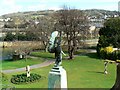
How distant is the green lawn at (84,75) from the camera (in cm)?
2109

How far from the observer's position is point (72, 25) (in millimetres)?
35438

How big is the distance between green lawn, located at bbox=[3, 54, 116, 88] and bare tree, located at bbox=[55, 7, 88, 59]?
2.81 m

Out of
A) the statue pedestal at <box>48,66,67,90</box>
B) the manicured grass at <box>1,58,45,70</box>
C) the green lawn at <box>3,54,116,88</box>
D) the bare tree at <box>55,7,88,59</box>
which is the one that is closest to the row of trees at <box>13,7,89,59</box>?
the bare tree at <box>55,7,88,59</box>

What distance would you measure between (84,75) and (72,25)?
11755mm

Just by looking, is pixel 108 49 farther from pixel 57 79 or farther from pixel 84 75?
pixel 57 79

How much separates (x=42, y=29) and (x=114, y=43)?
11547 mm

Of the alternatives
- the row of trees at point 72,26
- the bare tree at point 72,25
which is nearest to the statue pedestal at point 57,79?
the row of trees at point 72,26

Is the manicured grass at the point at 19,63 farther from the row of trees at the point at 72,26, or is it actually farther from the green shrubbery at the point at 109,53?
the green shrubbery at the point at 109,53

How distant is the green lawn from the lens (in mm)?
21094

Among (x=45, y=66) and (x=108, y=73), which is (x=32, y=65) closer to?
(x=45, y=66)

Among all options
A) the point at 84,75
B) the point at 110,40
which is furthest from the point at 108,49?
the point at 84,75

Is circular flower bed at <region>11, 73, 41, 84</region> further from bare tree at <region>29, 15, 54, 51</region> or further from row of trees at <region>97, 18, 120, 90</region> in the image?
bare tree at <region>29, 15, 54, 51</region>

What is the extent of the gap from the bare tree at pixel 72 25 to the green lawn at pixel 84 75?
2814 millimetres

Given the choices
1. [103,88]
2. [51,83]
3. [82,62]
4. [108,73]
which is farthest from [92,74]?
[51,83]
